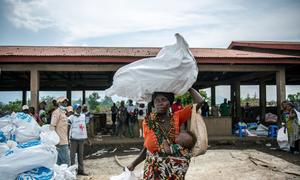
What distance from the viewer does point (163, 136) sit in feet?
7.20

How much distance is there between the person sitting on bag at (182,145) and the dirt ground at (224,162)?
236cm

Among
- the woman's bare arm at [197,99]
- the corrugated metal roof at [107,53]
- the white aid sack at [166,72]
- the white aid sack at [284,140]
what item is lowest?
the white aid sack at [284,140]

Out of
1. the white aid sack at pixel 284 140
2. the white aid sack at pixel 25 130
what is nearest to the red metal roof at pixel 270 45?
the white aid sack at pixel 284 140

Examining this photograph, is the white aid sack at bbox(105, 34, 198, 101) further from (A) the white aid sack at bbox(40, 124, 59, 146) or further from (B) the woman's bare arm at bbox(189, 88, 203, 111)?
(A) the white aid sack at bbox(40, 124, 59, 146)

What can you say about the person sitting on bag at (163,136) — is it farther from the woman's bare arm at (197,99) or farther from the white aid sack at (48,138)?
the white aid sack at (48,138)

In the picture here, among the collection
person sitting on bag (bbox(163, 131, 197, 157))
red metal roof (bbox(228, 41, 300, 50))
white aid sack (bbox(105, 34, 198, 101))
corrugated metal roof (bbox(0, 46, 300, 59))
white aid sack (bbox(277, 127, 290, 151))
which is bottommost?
white aid sack (bbox(277, 127, 290, 151))

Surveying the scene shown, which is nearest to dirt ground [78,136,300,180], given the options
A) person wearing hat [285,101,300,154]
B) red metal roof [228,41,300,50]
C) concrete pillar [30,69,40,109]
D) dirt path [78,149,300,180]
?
dirt path [78,149,300,180]

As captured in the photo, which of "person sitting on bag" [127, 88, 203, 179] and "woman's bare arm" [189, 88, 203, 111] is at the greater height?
"woman's bare arm" [189, 88, 203, 111]

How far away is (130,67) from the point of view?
2.30m

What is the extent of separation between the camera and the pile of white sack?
3541 mm

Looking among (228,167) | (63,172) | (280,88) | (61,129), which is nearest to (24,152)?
(63,172)

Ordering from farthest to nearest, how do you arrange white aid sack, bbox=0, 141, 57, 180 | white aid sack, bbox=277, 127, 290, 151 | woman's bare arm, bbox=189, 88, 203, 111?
white aid sack, bbox=277, 127, 290, 151, white aid sack, bbox=0, 141, 57, 180, woman's bare arm, bbox=189, 88, 203, 111

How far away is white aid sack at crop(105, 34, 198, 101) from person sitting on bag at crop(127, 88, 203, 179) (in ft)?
0.32

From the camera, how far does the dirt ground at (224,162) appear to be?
6137 mm
